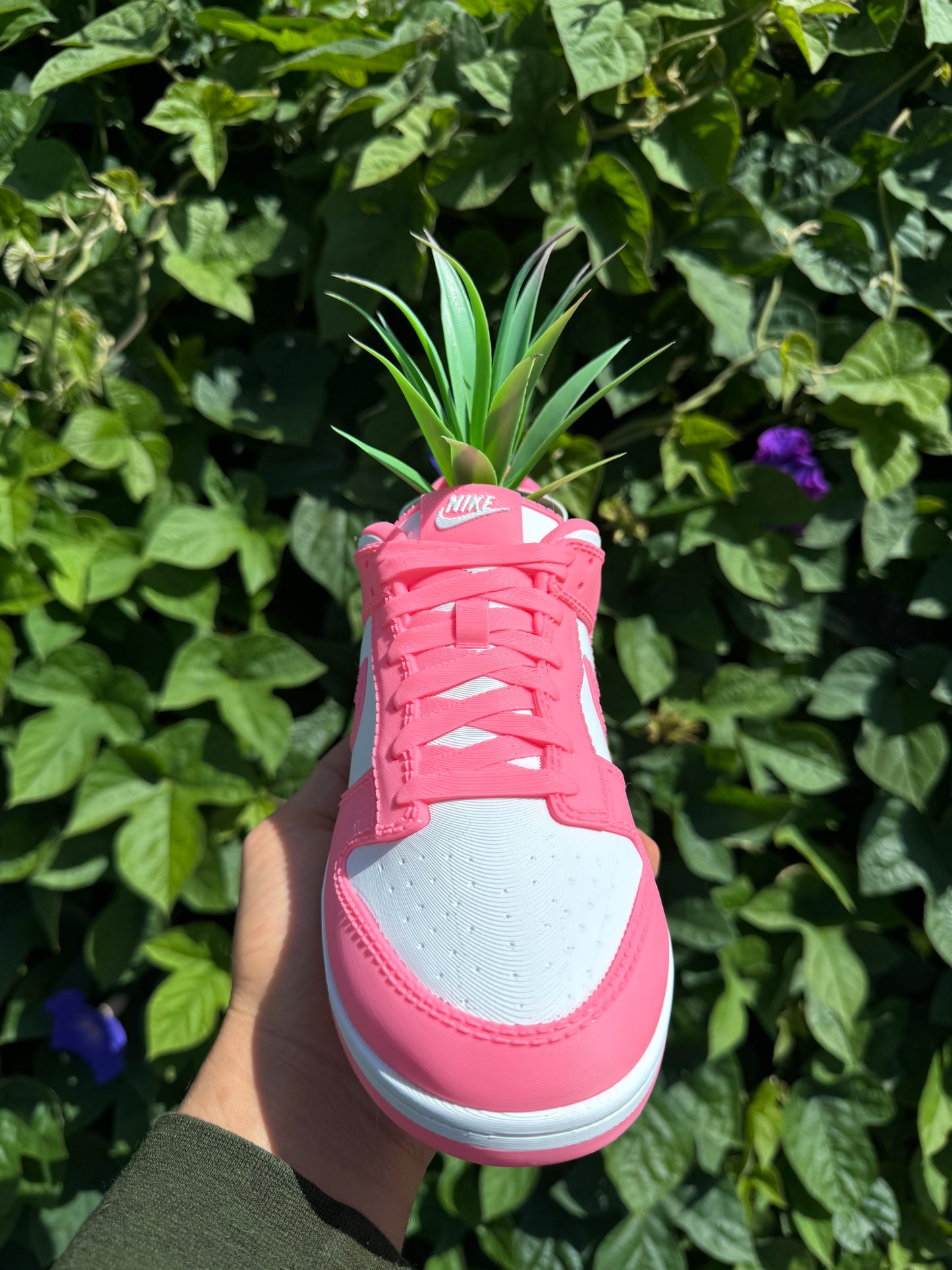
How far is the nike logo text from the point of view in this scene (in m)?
1.08

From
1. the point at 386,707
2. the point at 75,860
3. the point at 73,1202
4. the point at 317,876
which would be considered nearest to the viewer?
the point at 386,707

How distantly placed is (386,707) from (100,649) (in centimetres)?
67

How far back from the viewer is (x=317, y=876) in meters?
1.26

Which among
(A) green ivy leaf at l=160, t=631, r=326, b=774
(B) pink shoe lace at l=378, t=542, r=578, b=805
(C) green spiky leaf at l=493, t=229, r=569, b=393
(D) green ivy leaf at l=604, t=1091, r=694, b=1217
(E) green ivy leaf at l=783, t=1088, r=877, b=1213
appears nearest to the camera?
(B) pink shoe lace at l=378, t=542, r=578, b=805

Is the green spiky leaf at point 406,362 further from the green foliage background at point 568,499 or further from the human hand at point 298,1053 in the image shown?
the human hand at point 298,1053

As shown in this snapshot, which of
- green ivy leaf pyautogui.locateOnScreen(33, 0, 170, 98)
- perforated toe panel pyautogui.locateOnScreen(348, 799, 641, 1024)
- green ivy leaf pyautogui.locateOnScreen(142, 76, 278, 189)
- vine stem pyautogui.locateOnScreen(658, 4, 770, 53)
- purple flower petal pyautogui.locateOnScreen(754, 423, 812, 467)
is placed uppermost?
green ivy leaf pyautogui.locateOnScreen(33, 0, 170, 98)

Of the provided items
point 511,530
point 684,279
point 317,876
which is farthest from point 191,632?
point 684,279

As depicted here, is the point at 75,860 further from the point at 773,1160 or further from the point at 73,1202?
the point at 773,1160

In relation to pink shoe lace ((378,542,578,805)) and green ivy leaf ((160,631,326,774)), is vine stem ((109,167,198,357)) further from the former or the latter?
pink shoe lace ((378,542,578,805))

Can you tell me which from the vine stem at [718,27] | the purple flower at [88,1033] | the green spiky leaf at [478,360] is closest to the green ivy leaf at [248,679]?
the green spiky leaf at [478,360]

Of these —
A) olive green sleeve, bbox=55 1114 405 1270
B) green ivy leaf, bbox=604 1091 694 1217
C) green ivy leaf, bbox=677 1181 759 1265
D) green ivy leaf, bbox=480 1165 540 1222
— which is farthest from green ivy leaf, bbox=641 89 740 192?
green ivy leaf, bbox=677 1181 759 1265

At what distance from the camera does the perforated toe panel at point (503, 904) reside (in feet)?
2.83

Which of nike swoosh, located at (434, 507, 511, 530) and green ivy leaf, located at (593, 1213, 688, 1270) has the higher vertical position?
nike swoosh, located at (434, 507, 511, 530)
